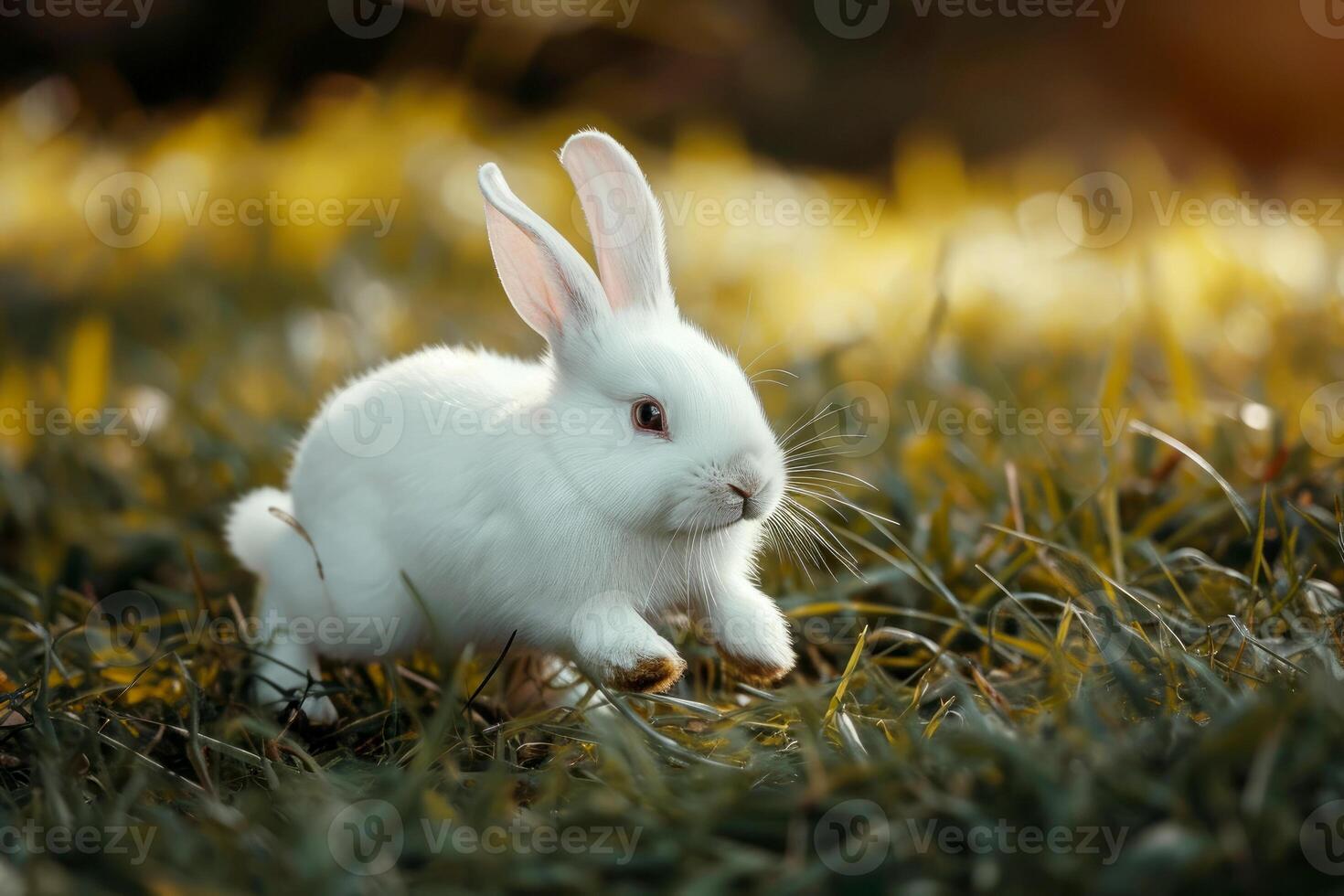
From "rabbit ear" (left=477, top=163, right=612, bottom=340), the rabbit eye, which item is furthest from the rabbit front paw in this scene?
"rabbit ear" (left=477, top=163, right=612, bottom=340)

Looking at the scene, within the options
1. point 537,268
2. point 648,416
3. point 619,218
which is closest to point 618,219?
point 619,218

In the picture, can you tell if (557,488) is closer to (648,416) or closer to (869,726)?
(648,416)

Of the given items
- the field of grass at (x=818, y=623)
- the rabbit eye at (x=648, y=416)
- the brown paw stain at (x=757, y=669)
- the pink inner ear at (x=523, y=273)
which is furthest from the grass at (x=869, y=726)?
the pink inner ear at (x=523, y=273)

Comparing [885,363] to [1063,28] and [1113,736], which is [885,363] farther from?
[1063,28]

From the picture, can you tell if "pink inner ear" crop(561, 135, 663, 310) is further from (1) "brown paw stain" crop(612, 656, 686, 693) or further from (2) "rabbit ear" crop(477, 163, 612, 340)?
(1) "brown paw stain" crop(612, 656, 686, 693)

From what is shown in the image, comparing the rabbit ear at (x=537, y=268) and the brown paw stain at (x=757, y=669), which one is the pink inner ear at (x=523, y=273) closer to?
the rabbit ear at (x=537, y=268)

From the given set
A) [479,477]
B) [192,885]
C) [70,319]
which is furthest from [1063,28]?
[192,885]
